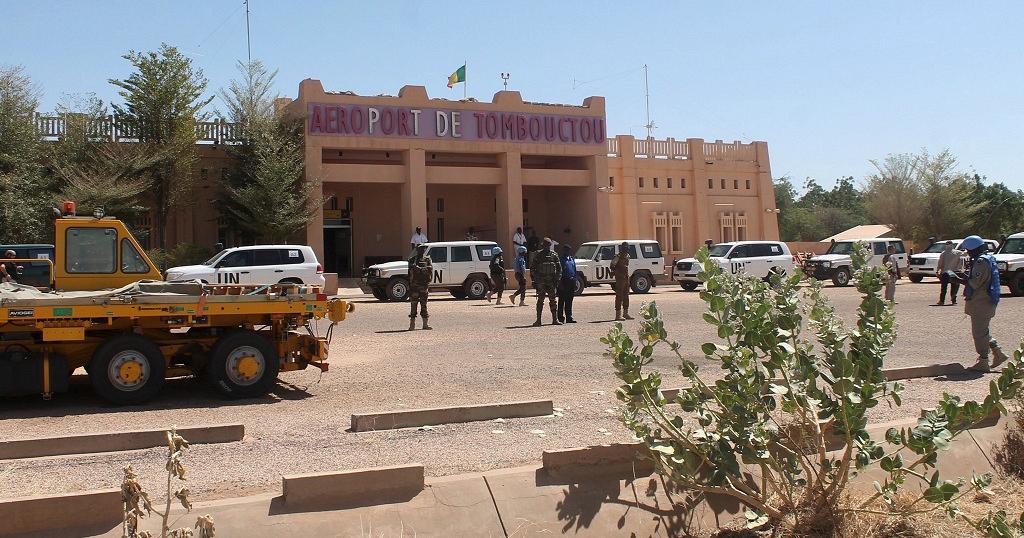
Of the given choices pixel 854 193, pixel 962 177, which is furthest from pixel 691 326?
pixel 854 193

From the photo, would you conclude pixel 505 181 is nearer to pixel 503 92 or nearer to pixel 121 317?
pixel 503 92

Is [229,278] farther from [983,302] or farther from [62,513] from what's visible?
[62,513]

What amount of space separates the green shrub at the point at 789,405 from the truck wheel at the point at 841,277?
29788mm

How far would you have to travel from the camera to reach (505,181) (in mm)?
34344

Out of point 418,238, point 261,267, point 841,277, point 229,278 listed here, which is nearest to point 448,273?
point 418,238

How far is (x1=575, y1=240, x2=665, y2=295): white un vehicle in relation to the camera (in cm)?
2881

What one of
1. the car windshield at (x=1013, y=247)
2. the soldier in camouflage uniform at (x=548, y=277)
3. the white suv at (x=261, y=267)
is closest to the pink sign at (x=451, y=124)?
the white suv at (x=261, y=267)

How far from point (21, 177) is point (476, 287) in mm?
14164

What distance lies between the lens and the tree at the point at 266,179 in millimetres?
29578

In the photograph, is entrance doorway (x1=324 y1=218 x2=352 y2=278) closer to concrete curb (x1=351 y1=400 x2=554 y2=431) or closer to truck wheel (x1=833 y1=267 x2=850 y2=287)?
truck wheel (x1=833 y1=267 x2=850 y2=287)

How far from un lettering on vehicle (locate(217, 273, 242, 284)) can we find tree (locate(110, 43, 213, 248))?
28.4 ft

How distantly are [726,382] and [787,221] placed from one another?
80585mm

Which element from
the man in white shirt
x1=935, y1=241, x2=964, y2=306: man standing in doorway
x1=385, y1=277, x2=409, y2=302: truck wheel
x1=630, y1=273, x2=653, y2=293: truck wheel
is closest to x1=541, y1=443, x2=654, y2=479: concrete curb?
x1=935, y1=241, x2=964, y2=306: man standing in doorway

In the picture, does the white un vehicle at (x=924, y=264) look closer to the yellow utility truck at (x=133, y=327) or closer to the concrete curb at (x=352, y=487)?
the yellow utility truck at (x=133, y=327)
